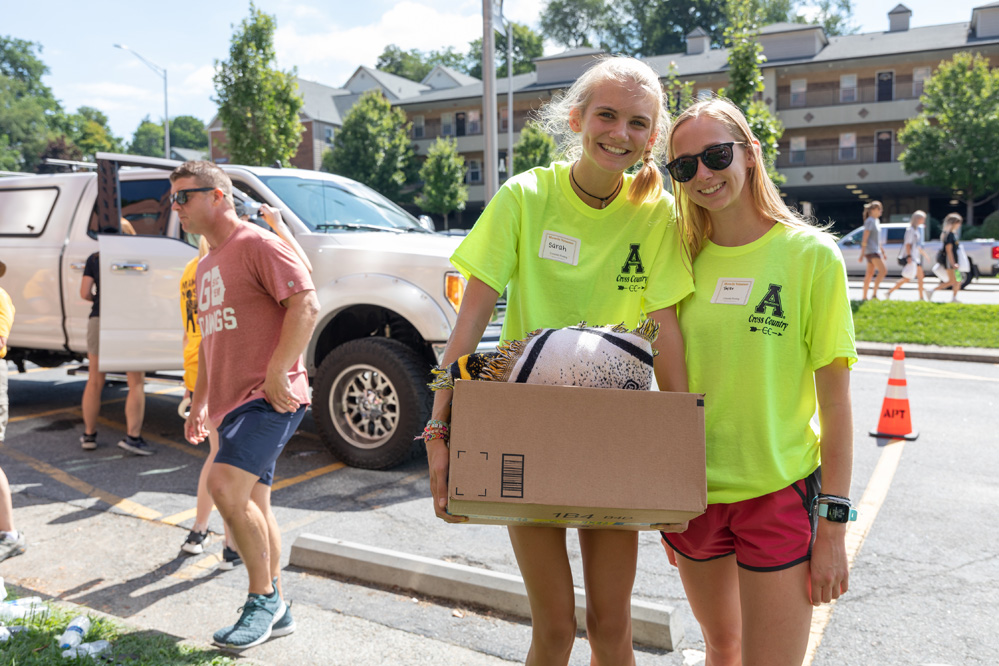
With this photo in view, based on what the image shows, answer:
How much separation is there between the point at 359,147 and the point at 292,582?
143ft

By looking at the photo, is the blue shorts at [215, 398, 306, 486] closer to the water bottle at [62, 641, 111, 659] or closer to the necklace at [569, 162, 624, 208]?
the water bottle at [62, 641, 111, 659]

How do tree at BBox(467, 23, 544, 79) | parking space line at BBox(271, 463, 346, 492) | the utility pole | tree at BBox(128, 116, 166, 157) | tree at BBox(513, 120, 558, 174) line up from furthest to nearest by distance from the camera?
1. tree at BBox(128, 116, 166, 157)
2. tree at BBox(467, 23, 544, 79)
3. tree at BBox(513, 120, 558, 174)
4. the utility pole
5. parking space line at BBox(271, 463, 346, 492)

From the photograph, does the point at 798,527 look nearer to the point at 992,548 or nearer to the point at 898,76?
the point at 992,548

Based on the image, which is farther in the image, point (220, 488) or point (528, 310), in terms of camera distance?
point (220, 488)

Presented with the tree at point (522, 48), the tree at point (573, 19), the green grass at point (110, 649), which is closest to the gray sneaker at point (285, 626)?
the green grass at point (110, 649)

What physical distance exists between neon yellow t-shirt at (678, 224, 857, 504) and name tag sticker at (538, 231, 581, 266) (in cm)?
35

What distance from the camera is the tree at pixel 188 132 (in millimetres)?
121750

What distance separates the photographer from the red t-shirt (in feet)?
11.3

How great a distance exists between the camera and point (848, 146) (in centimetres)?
4159

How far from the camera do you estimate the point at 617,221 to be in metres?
2.19

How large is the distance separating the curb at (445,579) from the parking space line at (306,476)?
4.84ft

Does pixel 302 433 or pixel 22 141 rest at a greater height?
pixel 22 141

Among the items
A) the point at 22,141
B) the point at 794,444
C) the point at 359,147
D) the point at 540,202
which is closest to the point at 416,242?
the point at 540,202

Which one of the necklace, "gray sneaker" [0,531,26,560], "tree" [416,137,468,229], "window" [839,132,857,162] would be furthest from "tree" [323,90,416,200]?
the necklace
